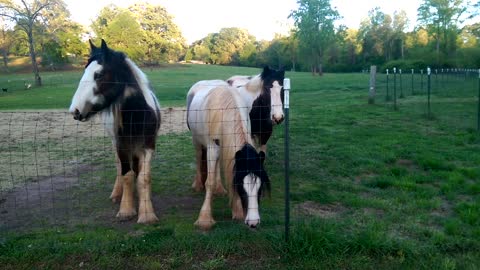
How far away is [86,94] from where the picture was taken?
4.17 metres

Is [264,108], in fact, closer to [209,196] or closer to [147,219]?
[209,196]

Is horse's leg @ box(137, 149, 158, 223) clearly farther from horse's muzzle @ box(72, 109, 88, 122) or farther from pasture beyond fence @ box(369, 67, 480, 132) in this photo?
pasture beyond fence @ box(369, 67, 480, 132)

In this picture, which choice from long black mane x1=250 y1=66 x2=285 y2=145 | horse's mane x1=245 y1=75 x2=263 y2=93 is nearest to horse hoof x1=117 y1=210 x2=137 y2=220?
long black mane x1=250 y1=66 x2=285 y2=145

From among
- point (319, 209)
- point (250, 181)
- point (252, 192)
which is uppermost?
point (250, 181)

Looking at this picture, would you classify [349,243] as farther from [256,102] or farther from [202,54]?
[202,54]

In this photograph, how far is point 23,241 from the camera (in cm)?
393

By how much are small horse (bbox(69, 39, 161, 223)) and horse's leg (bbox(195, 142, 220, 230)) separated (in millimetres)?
655

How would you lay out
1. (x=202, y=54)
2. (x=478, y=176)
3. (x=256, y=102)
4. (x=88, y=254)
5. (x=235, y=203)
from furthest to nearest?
1. (x=202, y=54)
2. (x=256, y=102)
3. (x=478, y=176)
4. (x=235, y=203)
5. (x=88, y=254)

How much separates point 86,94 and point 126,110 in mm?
552

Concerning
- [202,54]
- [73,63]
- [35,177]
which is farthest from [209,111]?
[202,54]

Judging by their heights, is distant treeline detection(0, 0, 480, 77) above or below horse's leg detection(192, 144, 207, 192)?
above

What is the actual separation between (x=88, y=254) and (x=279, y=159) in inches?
189

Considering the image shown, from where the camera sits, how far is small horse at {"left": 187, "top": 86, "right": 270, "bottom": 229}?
392 cm

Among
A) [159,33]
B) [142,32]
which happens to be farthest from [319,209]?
[159,33]
